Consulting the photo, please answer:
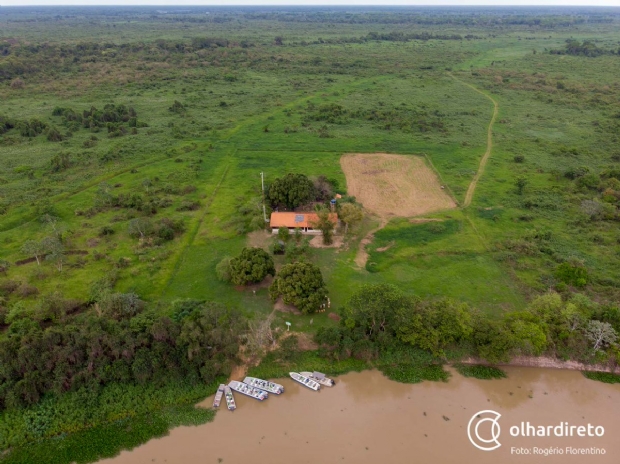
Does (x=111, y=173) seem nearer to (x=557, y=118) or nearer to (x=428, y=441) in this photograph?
(x=428, y=441)

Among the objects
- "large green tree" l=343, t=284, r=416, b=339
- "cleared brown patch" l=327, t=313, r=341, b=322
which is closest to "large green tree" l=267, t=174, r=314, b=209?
"cleared brown patch" l=327, t=313, r=341, b=322

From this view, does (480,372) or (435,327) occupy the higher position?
(435,327)

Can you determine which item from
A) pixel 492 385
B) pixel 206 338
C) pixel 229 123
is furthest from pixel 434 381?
pixel 229 123

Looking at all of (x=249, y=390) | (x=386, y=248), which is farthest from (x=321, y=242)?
(x=249, y=390)

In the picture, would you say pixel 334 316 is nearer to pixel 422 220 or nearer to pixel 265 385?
pixel 265 385

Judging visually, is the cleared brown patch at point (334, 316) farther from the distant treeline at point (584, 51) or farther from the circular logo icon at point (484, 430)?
the distant treeline at point (584, 51)

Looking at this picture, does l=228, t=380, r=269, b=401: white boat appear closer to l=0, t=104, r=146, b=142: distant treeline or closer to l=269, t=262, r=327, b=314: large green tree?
l=269, t=262, r=327, b=314: large green tree
